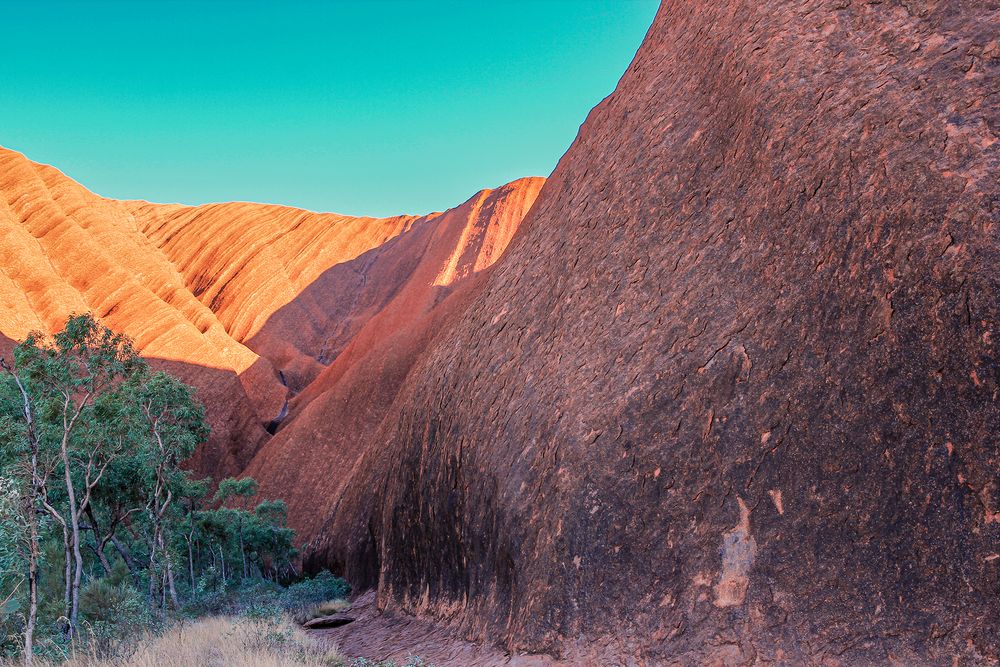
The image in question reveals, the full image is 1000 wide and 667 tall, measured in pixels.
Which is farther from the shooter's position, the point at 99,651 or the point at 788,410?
the point at 99,651

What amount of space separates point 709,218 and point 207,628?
13247 millimetres

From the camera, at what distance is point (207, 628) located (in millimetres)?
15172

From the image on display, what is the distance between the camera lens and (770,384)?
8633 millimetres

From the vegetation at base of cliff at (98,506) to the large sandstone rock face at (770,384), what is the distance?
4.77 metres

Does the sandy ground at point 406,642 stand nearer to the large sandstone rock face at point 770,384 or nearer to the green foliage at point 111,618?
the large sandstone rock face at point 770,384

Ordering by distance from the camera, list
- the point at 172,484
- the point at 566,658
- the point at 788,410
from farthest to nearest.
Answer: the point at 172,484 → the point at 566,658 → the point at 788,410

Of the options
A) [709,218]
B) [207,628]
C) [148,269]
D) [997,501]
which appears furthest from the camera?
[148,269]

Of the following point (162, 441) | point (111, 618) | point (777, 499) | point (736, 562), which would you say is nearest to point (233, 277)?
point (162, 441)

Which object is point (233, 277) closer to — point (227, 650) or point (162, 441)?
point (162, 441)

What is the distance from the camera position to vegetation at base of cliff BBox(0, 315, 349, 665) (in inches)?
479

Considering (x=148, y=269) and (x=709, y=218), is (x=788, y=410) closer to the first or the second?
(x=709, y=218)

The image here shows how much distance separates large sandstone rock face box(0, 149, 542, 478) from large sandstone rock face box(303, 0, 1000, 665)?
29.6 meters

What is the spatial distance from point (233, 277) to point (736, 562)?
62905 mm

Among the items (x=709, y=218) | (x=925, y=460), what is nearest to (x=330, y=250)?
(x=709, y=218)
